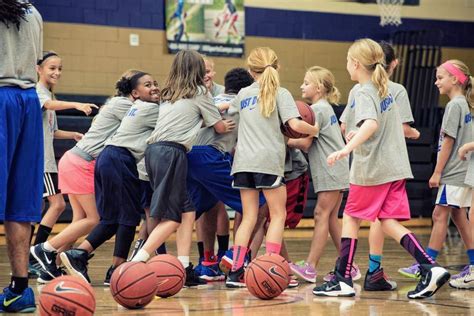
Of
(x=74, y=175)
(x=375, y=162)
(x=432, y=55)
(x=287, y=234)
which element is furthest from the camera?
(x=432, y=55)

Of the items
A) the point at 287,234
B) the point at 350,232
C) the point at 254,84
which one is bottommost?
the point at 287,234

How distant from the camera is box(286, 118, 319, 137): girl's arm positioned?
610 cm

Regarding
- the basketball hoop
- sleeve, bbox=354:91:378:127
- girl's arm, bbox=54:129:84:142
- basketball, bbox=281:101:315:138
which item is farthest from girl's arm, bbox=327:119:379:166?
the basketball hoop

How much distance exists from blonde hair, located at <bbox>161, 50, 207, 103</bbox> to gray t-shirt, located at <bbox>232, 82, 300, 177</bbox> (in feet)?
1.11

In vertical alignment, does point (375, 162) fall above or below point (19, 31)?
below

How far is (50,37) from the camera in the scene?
40.7 ft

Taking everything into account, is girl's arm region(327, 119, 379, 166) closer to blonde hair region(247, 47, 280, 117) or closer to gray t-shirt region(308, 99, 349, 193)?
blonde hair region(247, 47, 280, 117)

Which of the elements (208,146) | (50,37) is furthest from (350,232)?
(50,37)

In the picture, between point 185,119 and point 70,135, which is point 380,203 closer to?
point 185,119

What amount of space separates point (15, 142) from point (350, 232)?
214 centimetres

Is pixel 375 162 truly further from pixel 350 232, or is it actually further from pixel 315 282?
pixel 315 282

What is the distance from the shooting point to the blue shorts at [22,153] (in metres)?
4.93

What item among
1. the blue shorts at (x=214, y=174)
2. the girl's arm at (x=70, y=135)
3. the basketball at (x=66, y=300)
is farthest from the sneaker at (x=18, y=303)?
the girl's arm at (x=70, y=135)

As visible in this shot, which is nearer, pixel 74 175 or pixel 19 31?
pixel 19 31
